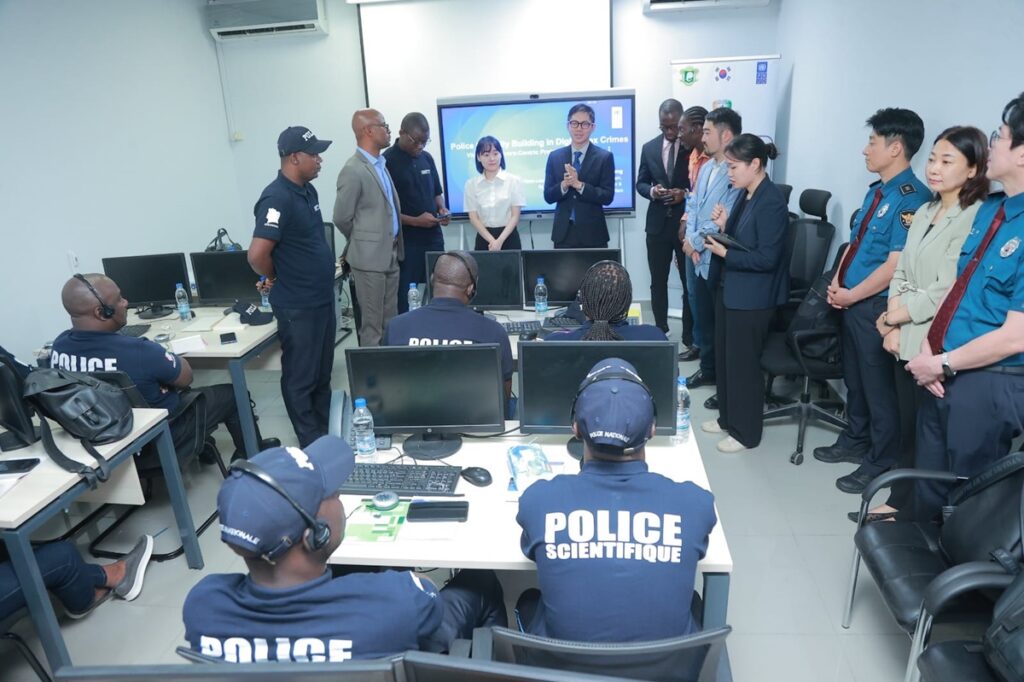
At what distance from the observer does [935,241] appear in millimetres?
2699

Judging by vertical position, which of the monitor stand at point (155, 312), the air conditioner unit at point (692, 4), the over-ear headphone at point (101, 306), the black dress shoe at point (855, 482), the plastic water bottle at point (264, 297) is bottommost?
the black dress shoe at point (855, 482)

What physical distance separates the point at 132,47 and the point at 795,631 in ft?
19.6

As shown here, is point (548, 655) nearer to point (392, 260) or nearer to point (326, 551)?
point (326, 551)

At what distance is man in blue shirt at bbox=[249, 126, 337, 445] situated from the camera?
11.7 feet

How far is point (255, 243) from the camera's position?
3.58m

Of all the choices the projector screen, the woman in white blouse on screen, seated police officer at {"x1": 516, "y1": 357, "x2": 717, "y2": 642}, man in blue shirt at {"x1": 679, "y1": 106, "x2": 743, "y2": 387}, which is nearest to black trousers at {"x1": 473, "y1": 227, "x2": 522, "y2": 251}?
the woman in white blouse on screen

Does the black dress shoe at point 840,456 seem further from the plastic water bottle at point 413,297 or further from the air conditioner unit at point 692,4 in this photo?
the air conditioner unit at point 692,4

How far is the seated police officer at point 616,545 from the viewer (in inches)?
60.4

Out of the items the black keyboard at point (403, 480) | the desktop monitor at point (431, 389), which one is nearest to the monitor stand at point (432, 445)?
the desktop monitor at point (431, 389)

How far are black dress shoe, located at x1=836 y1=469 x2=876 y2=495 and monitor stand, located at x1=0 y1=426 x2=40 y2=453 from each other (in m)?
3.75

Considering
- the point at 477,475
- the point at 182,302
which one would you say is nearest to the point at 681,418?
the point at 477,475

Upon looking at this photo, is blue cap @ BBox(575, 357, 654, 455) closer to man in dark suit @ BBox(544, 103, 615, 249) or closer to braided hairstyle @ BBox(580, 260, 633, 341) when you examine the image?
braided hairstyle @ BBox(580, 260, 633, 341)

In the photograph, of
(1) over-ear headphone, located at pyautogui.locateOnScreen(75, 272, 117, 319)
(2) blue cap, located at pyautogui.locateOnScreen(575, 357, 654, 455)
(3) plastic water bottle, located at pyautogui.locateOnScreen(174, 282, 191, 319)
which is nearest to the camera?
(2) blue cap, located at pyautogui.locateOnScreen(575, 357, 654, 455)

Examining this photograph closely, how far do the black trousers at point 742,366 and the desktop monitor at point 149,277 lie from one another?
353 cm
